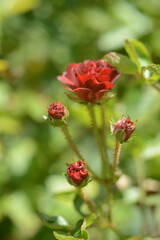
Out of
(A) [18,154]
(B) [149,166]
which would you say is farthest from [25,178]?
(B) [149,166]

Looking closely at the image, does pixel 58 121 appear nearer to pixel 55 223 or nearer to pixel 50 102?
pixel 55 223

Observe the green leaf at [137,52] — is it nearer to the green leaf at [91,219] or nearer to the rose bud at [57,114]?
the rose bud at [57,114]

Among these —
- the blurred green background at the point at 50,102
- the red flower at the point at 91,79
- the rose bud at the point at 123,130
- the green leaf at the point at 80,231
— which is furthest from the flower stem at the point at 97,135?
the blurred green background at the point at 50,102

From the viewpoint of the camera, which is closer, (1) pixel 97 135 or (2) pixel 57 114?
(2) pixel 57 114

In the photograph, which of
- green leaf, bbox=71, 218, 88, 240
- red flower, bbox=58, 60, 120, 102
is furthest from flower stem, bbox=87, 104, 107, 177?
green leaf, bbox=71, 218, 88, 240

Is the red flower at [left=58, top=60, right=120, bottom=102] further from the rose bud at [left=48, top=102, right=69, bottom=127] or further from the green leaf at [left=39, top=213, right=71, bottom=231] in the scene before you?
the green leaf at [left=39, top=213, right=71, bottom=231]

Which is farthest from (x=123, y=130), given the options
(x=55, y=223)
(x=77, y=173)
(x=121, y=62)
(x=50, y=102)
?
(x=50, y=102)

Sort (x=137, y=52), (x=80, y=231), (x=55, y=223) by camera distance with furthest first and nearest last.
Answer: (x=137, y=52), (x=55, y=223), (x=80, y=231)
